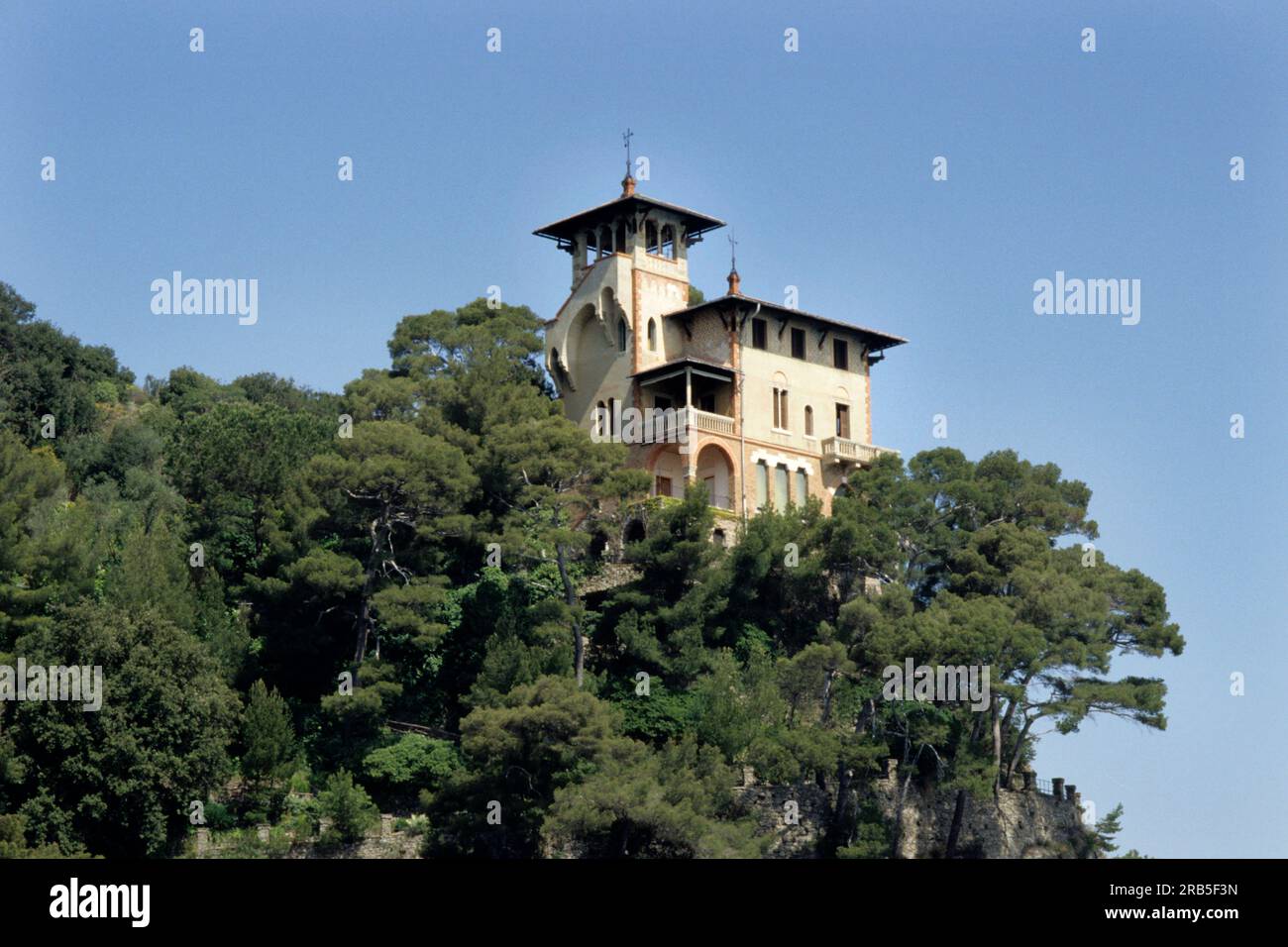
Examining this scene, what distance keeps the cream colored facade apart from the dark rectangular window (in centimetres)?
5

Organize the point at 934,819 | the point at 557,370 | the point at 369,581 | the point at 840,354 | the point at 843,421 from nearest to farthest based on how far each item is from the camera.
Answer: the point at 369,581 < the point at 934,819 < the point at 557,370 < the point at 843,421 < the point at 840,354

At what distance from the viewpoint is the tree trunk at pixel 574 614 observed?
60.9m

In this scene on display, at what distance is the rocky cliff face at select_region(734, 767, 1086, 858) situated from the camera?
197 ft

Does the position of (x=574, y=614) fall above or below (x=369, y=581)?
below

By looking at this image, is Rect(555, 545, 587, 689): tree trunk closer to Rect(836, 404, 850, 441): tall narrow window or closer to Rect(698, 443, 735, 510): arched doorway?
Rect(698, 443, 735, 510): arched doorway

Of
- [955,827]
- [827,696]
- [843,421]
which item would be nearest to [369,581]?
[827,696]

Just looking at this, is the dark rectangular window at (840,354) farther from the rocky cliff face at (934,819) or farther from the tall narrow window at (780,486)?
the rocky cliff face at (934,819)

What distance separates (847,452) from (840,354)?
407 centimetres

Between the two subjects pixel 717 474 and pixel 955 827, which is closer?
pixel 955 827

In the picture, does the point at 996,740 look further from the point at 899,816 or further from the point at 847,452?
the point at 847,452

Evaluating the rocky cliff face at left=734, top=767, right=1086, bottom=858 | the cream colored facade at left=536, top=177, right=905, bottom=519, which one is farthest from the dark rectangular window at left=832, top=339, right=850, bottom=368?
the rocky cliff face at left=734, top=767, right=1086, bottom=858

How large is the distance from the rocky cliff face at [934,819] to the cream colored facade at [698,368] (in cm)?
1218

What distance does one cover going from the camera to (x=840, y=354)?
77.2 metres
